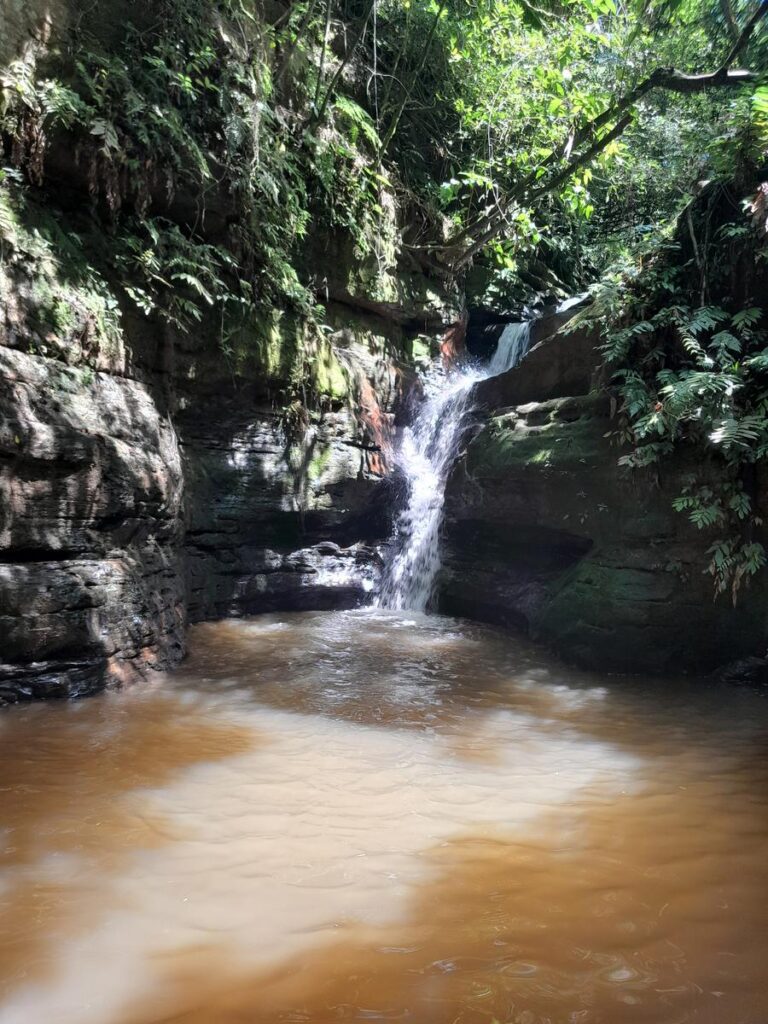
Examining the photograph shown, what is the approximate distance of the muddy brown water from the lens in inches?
78.2

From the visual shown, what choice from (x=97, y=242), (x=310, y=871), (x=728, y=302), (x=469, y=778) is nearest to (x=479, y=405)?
(x=728, y=302)

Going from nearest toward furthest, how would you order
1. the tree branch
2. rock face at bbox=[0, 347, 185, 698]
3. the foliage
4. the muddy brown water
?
the muddy brown water → rock face at bbox=[0, 347, 185, 698] → the foliage → the tree branch

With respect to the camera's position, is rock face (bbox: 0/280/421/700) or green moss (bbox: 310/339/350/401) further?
green moss (bbox: 310/339/350/401)

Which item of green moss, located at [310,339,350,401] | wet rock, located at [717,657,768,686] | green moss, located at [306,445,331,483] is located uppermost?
green moss, located at [310,339,350,401]

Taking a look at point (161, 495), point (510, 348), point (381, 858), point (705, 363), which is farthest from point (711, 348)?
point (381, 858)

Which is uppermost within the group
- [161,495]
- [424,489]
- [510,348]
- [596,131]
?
[596,131]

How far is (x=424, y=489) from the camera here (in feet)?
32.9

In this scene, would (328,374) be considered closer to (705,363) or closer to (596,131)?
(705,363)

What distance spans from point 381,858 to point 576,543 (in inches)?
210

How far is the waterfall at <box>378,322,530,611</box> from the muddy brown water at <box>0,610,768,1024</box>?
155 inches

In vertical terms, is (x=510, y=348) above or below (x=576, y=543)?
above

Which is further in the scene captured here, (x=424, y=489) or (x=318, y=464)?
(x=424, y=489)

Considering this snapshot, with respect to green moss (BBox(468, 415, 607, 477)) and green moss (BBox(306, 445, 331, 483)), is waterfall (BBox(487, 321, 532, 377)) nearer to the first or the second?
green moss (BBox(468, 415, 607, 477))

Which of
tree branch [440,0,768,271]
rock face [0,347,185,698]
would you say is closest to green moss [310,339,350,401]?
rock face [0,347,185,698]
